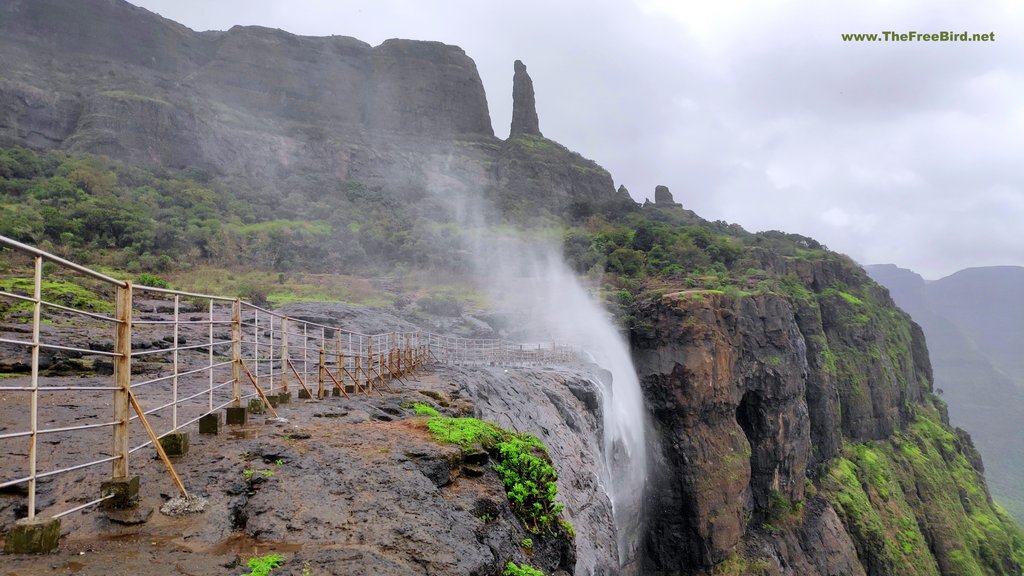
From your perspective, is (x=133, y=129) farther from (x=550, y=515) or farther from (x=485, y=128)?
(x=550, y=515)

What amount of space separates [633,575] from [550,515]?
2433 cm

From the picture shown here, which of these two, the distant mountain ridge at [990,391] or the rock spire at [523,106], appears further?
the distant mountain ridge at [990,391]

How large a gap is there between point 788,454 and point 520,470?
35373 mm

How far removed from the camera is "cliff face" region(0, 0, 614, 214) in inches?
2279

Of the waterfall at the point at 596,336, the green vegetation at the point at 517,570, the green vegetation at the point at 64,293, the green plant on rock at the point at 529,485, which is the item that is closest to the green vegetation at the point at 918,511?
the waterfall at the point at 596,336

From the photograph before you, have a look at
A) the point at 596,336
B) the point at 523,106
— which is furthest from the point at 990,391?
the point at 596,336

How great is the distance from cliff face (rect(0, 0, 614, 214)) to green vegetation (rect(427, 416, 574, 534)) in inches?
2472

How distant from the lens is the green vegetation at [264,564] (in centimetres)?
332

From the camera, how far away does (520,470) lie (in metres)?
6.27

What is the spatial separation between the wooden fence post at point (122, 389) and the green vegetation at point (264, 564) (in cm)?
135

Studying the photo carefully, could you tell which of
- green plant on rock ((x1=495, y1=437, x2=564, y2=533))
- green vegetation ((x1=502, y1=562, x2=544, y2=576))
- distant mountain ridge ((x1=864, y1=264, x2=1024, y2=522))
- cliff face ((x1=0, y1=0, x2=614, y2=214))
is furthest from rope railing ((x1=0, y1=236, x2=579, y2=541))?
distant mountain ridge ((x1=864, y1=264, x2=1024, y2=522))

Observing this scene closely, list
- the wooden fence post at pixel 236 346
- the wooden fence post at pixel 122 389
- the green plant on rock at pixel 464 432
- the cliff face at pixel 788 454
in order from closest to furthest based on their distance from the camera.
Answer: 1. the wooden fence post at pixel 122 389
2. the wooden fence post at pixel 236 346
3. the green plant on rock at pixel 464 432
4. the cliff face at pixel 788 454

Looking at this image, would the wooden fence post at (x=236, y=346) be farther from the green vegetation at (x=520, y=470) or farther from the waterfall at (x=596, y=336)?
the waterfall at (x=596, y=336)

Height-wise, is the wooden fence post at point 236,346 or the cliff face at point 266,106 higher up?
the cliff face at point 266,106
